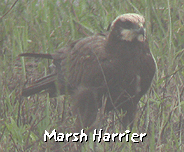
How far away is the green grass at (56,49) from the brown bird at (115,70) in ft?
0.36

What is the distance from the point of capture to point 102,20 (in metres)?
5.38

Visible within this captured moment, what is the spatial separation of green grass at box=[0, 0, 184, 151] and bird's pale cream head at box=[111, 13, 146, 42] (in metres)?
0.39

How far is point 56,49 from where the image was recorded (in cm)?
508

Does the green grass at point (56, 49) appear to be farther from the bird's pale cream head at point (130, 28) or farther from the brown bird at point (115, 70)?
the bird's pale cream head at point (130, 28)

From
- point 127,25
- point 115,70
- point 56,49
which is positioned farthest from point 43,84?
point 127,25

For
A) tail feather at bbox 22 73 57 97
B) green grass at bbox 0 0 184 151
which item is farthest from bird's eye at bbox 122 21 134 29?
tail feather at bbox 22 73 57 97

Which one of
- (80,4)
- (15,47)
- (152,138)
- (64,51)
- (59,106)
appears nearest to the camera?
(152,138)

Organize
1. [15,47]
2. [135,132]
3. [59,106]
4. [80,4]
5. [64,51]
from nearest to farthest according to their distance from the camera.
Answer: [135,132], [59,106], [64,51], [15,47], [80,4]

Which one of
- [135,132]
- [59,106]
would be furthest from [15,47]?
[135,132]

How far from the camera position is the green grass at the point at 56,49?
12.3ft

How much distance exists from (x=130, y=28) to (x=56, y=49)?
121cm

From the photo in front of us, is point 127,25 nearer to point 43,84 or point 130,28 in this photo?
point 130,28

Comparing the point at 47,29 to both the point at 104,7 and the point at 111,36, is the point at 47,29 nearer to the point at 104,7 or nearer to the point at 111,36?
the point at 104,7

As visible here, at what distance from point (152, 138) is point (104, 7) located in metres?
2.31
